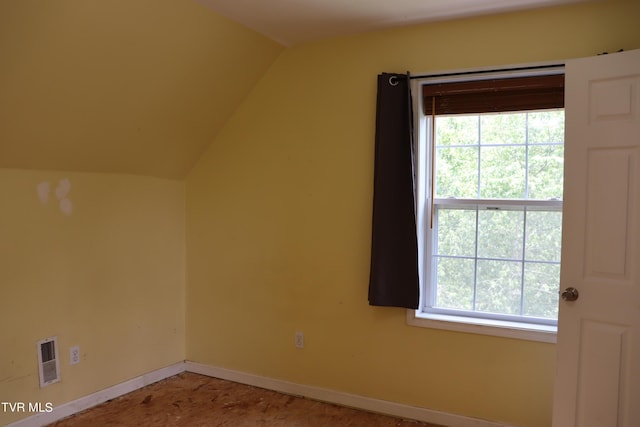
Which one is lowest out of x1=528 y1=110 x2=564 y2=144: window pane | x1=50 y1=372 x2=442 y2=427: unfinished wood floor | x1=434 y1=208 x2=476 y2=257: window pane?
x1=50 y1=372 x2=442 y2=427: unfinished wood floor

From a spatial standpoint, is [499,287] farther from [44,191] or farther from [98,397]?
[44,191]

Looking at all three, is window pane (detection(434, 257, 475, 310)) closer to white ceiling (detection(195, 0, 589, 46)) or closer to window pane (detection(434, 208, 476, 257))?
window pane (detection(434, 208, 476, 257))

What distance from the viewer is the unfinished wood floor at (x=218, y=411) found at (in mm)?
2971

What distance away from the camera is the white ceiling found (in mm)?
2617

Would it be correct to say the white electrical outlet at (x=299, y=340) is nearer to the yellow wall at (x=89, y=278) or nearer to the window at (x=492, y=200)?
the window at (x=492, y=200)

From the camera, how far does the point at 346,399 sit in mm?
3209

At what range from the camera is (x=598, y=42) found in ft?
8.25

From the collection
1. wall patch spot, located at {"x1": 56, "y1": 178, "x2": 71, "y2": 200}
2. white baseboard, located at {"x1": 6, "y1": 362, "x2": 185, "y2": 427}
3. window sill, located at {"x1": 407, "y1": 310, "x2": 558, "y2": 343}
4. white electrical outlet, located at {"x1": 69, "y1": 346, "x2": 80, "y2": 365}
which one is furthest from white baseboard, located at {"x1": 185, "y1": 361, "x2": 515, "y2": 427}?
wall patch spot, located at {"x1": 56, "y1": 178, "x2": 71, "y2": 200}

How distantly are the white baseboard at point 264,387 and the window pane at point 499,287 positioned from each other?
2.18 feet

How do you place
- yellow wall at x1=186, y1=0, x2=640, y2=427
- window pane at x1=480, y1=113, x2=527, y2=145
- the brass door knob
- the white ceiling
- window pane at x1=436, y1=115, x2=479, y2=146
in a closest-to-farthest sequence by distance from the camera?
the brass door knob
the white ceiling
yellow wall at x1=186, y1=0, x2=640, y2=427
window pane at x1=480, y1=113, x2=527, y2=145
window pane at x1=436, y1=115, x2=479, y2=146

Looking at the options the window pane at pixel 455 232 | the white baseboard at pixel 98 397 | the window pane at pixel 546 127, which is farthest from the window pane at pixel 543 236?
the white baseboard at pixel 98 397

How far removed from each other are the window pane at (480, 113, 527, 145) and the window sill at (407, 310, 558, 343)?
1062mm

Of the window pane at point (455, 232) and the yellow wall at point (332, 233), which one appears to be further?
the window pane at point (455, 232)

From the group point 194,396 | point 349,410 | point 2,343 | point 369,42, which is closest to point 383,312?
point 349,410
